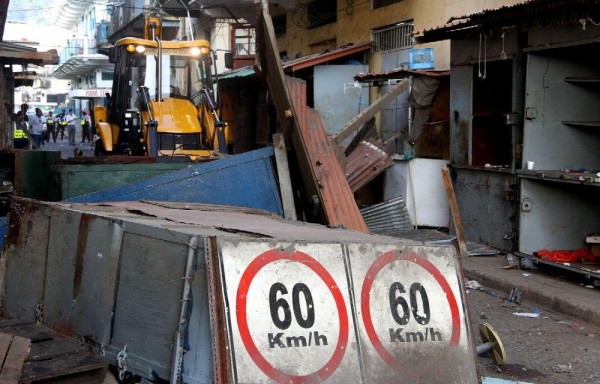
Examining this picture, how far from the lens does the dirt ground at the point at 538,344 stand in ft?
19.7

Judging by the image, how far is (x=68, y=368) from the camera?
416cm

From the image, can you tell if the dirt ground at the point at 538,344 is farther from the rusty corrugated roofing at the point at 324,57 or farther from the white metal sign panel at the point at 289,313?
the rusty corrugated roofing at the point at 324,57

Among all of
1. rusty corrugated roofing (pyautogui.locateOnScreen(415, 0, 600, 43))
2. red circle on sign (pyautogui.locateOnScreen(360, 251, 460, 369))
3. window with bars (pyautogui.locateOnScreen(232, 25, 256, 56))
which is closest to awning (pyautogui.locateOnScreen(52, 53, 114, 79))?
window with bars (pyautogui.locateOnScreen(232, 25, 256, 56))

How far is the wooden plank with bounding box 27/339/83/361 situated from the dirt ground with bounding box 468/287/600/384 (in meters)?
2.57

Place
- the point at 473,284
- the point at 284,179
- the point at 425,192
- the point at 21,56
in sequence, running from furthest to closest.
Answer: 1. the point at 21,56
2. the point at 425,192
3. the point at 473,284
4. the point at 284,179

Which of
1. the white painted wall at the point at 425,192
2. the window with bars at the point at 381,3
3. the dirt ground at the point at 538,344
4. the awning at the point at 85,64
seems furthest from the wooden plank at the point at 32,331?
the awning at the point at 85,64

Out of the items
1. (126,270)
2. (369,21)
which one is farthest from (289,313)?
(369,21)

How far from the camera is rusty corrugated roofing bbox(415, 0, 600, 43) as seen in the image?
8312mm

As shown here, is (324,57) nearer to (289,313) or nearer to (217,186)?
(217,186)

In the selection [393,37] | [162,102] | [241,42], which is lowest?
[162,102]

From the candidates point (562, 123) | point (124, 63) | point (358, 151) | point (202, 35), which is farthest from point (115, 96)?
point (202, 35)

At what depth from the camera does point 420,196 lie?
12422mm

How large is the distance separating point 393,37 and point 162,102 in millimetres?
5636

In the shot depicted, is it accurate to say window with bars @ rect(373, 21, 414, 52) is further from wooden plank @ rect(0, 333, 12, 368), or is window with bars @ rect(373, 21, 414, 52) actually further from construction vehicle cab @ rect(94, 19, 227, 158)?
wooden plank @ rect(0, 333, 12, 368)
